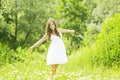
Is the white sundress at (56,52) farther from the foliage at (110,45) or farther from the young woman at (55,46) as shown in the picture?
the foliage at (110,45)

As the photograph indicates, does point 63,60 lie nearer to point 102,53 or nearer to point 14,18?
point 102,53

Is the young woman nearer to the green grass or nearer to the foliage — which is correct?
the green grass

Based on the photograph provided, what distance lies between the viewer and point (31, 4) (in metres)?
31.0

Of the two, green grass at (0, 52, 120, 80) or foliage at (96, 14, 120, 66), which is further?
foliage at (96, 14, 120, 66)

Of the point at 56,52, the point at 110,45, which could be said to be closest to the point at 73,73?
the point at 56,52

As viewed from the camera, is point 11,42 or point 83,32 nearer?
point 11,42

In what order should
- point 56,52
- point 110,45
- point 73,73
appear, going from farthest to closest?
point 110,45 → point 73,73 → point 56,52

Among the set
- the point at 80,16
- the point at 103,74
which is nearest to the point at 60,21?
the point at 80,16

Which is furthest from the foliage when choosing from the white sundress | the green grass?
the white sundress

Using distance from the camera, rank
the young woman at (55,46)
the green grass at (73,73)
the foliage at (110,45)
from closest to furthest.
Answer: the young woman at (55,46)
the green grass at (73,73)
the foliage at (110,45)

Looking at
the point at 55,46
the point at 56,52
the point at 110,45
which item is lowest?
the point at 110,45

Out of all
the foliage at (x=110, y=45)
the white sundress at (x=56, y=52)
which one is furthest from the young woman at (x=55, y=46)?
the foliage at (x=110, y=45)

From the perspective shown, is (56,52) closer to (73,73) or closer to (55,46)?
(55,46)

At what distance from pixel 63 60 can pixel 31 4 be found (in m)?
→ 21.3
